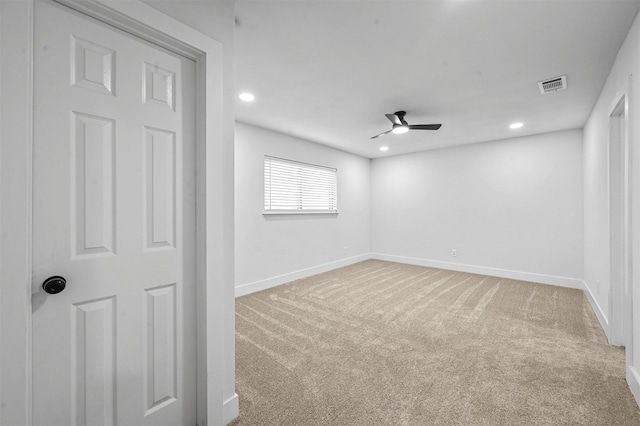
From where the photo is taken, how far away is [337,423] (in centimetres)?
161

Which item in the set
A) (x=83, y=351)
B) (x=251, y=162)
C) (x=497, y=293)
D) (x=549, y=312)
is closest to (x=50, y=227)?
(x=83, y=351)

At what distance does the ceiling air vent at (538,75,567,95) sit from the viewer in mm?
2654

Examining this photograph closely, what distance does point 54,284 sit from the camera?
1115mm

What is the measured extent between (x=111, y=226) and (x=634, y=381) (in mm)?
3264

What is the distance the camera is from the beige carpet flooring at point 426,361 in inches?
67.2

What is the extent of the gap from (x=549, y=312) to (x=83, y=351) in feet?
14.3

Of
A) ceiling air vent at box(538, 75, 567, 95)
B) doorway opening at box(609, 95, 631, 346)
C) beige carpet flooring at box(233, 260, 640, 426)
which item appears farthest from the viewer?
ceiling air vent at box(538, 75, 567, 95)

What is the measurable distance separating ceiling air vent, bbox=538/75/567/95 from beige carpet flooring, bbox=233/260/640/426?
2462mm

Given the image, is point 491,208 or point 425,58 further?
point 491,208

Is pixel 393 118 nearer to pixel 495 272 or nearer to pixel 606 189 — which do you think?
pixel 606 189

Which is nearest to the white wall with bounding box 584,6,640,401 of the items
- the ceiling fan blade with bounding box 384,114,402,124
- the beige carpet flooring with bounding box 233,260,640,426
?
the beige carpet flooring with bounding box 233,260,640,426

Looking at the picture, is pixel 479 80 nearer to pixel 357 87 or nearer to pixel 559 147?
pixel 357 87

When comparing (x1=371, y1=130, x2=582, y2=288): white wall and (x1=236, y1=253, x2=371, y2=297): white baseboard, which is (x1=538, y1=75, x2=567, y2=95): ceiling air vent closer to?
(x1=371, y1=130, x2=582, y2=288): white wall

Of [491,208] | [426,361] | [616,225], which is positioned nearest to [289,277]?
[426,361]
